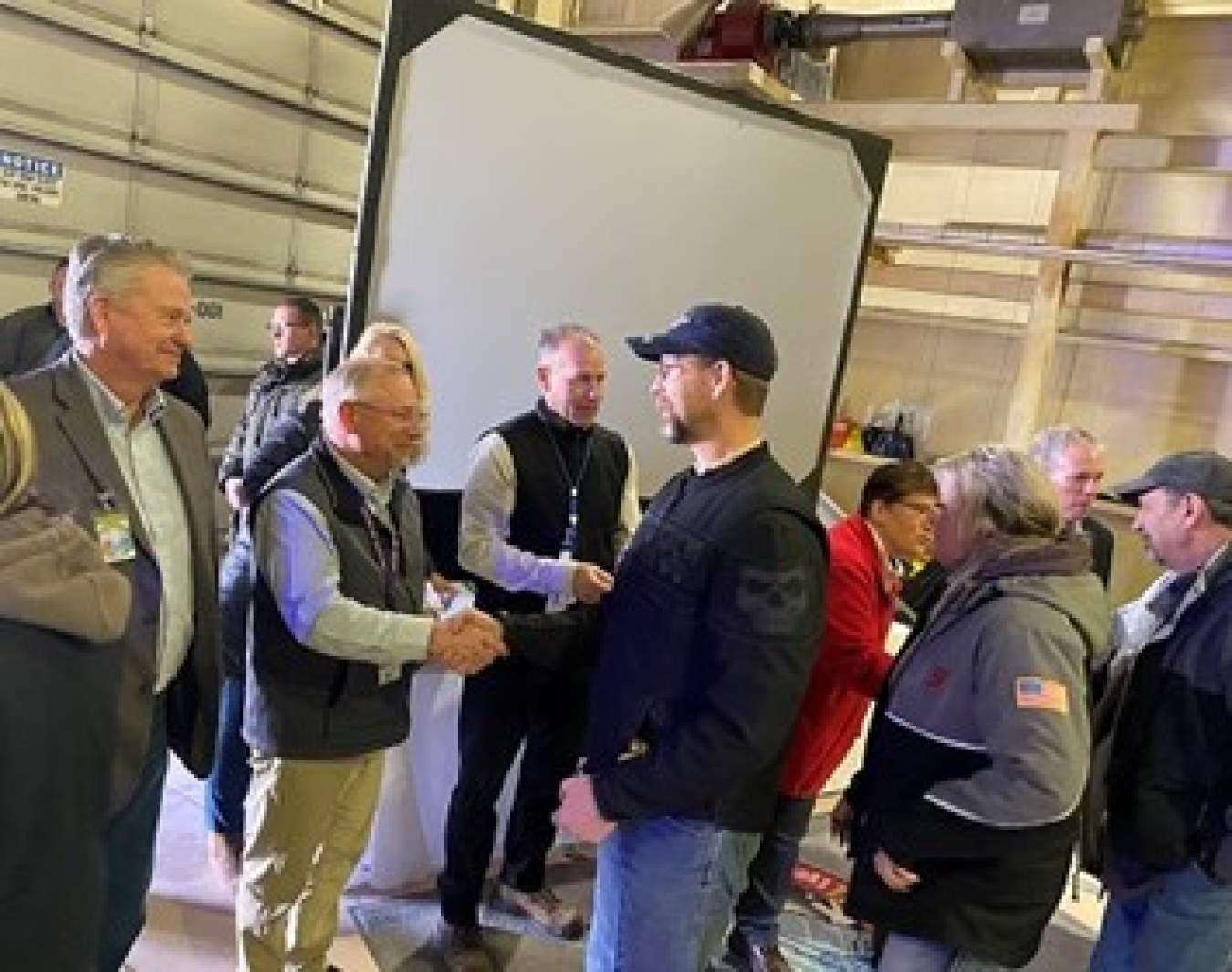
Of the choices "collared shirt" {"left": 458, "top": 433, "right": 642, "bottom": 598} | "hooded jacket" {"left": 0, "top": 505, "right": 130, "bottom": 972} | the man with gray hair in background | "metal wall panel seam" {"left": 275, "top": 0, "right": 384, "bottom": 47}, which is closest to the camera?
"hooded jacket" {"left": 0, "top": 505, "right": 130, "bottom": 972}

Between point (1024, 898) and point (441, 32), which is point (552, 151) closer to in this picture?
point (441, 32)

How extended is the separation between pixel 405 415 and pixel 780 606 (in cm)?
72

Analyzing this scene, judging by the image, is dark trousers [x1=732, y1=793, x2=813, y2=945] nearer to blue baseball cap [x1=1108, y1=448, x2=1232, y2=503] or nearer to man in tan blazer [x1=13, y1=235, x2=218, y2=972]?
blue baseball cap [x1=1108, y1=448, x2=1232, y2=503]

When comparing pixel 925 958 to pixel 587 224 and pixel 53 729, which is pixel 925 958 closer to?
pixel 53 729

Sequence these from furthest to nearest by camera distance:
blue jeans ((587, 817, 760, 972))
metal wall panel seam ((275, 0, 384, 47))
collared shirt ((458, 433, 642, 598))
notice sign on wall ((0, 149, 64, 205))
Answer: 1. metal wall panel seam ((275, 0, 384, 47))
2. notice sign on wall ((0, 149, 64, 205))
3. collared shirt ((458, 433, 642, 598))
4. blue jeans ((587, 817, 760, 972))

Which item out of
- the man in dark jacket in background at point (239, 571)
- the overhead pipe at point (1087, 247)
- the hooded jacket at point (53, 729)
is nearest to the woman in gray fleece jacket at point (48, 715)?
the hooded jacket at point (53, 729)

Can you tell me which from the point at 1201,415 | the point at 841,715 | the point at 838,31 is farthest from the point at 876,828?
the point at 838,31

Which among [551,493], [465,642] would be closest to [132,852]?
[465,642]

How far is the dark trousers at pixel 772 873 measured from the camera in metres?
2.25

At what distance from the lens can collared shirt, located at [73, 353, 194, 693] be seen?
56.9 inches

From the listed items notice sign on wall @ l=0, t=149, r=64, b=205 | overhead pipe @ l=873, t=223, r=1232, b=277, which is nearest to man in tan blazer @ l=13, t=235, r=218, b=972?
notice sign on wall @ l=0, t=149, r=64, b=205

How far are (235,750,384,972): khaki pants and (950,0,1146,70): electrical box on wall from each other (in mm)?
3193

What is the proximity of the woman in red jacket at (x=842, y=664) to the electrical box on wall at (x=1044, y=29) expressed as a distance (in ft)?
7.15

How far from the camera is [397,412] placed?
1648 mm
